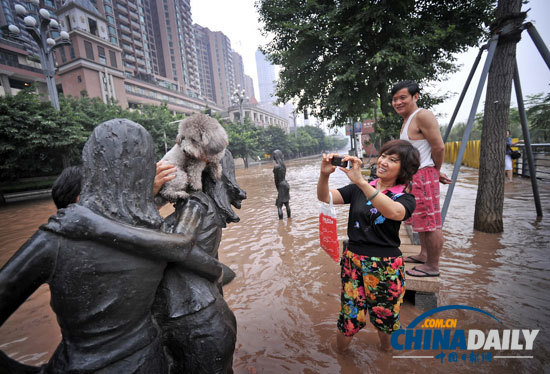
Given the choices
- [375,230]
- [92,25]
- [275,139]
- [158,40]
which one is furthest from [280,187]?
[158,40]

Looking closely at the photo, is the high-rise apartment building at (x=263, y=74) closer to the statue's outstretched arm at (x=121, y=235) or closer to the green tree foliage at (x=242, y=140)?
the green tree foliage at (x=242, y=140)

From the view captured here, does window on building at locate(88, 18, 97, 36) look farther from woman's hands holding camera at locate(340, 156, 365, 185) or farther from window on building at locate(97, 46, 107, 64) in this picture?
woman's hands holding camera at locate(340, 156, 365, 185)

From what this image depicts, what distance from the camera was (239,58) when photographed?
324 feet

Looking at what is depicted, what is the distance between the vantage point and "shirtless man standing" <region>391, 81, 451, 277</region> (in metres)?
2.42

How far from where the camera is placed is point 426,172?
8.18ft

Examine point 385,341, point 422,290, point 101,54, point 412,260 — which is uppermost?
point 101,54

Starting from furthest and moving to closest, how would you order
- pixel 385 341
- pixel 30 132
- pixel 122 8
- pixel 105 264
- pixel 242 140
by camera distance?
pixel 122 8 → pixel 242 140 → pixel 30 132 → pixel 385 341 → pixel 105 264

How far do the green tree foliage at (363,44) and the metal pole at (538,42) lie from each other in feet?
9.43

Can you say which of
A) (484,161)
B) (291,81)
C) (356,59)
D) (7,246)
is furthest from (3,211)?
(484,161)

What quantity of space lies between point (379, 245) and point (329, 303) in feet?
4.90

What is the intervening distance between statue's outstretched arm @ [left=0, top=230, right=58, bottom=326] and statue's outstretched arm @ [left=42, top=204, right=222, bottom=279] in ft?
0.19

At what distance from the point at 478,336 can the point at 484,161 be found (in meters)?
3.63

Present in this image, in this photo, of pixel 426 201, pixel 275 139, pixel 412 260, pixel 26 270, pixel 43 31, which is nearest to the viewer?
pixel 26 270

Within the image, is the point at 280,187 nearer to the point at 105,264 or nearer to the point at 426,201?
the point at 426,201
